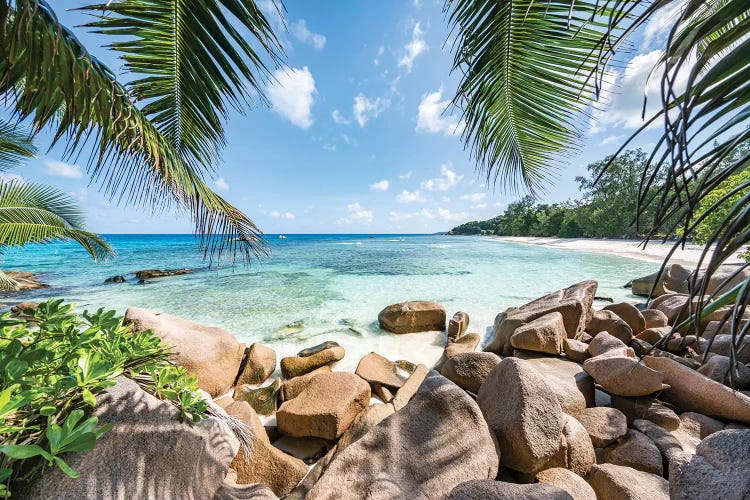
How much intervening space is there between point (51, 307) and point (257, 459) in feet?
5.65

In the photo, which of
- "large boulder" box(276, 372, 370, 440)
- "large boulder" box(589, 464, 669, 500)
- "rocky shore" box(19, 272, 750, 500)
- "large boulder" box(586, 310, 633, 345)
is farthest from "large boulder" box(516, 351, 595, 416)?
"large boulder" box(276, 372, 370, 440)

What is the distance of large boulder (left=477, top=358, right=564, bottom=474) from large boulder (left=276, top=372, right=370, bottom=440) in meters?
1.32

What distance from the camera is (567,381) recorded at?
8.94 feet

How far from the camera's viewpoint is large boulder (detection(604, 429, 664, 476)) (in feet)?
6.16

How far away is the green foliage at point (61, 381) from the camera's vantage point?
84 centimetres

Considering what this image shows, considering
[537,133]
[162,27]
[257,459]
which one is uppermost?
[162,27]

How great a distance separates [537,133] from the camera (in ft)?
6.82

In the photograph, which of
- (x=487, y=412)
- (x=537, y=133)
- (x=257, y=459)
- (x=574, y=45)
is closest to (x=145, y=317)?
(x=257, y=459)

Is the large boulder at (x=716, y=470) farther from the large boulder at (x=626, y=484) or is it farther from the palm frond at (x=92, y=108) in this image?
the palm frond at (x=92, y=108)

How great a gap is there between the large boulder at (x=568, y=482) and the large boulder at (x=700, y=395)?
1.46 m

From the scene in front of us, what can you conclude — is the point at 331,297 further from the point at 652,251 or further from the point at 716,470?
the point at 652,251

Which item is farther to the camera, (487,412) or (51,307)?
(487,412)

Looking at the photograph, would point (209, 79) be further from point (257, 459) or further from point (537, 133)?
point (257, 459)

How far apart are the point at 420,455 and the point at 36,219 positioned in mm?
7393
